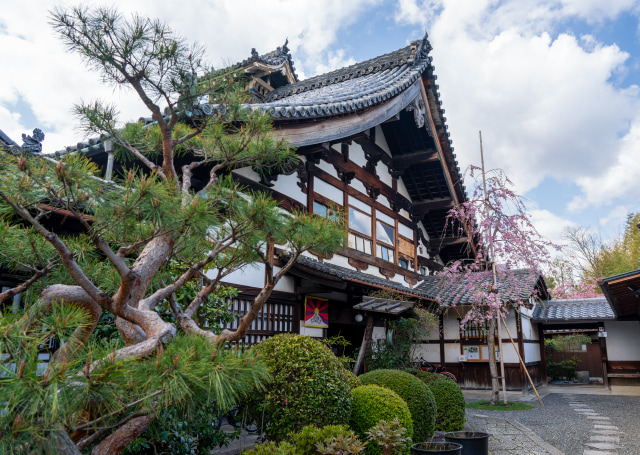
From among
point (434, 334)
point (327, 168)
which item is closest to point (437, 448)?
point (327, 168)

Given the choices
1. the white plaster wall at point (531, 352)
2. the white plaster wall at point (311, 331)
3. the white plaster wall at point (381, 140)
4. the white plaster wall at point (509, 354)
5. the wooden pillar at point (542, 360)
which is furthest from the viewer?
the wooden pillar at point (542, 360)

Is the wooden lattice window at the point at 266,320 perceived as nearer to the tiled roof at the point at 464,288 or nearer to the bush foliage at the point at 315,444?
the bush foliage at the point at 315,444

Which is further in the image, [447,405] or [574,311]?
[574,311]

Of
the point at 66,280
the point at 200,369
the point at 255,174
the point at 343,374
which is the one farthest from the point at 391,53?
the point at 200,369

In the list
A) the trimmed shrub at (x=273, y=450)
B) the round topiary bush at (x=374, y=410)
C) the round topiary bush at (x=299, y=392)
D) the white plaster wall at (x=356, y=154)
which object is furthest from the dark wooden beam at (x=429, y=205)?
the trimmed shrub at (x=273, y=450)

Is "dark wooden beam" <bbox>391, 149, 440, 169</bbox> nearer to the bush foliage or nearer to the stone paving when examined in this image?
the stone paving

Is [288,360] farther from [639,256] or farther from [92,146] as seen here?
[639,256]

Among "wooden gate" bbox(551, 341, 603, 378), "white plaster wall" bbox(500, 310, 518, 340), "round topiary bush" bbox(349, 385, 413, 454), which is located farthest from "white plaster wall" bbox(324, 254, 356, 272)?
"wooden gate" bbox(551, 341, 603, 378)

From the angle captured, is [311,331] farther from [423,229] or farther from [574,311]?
[574,311]

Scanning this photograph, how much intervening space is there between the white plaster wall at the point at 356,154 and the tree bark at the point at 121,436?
8668mm

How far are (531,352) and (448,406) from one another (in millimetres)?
10434

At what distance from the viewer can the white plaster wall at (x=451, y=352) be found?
45.8 ft

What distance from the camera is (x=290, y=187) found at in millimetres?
8258

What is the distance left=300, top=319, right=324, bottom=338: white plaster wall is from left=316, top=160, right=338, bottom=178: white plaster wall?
3369mm
